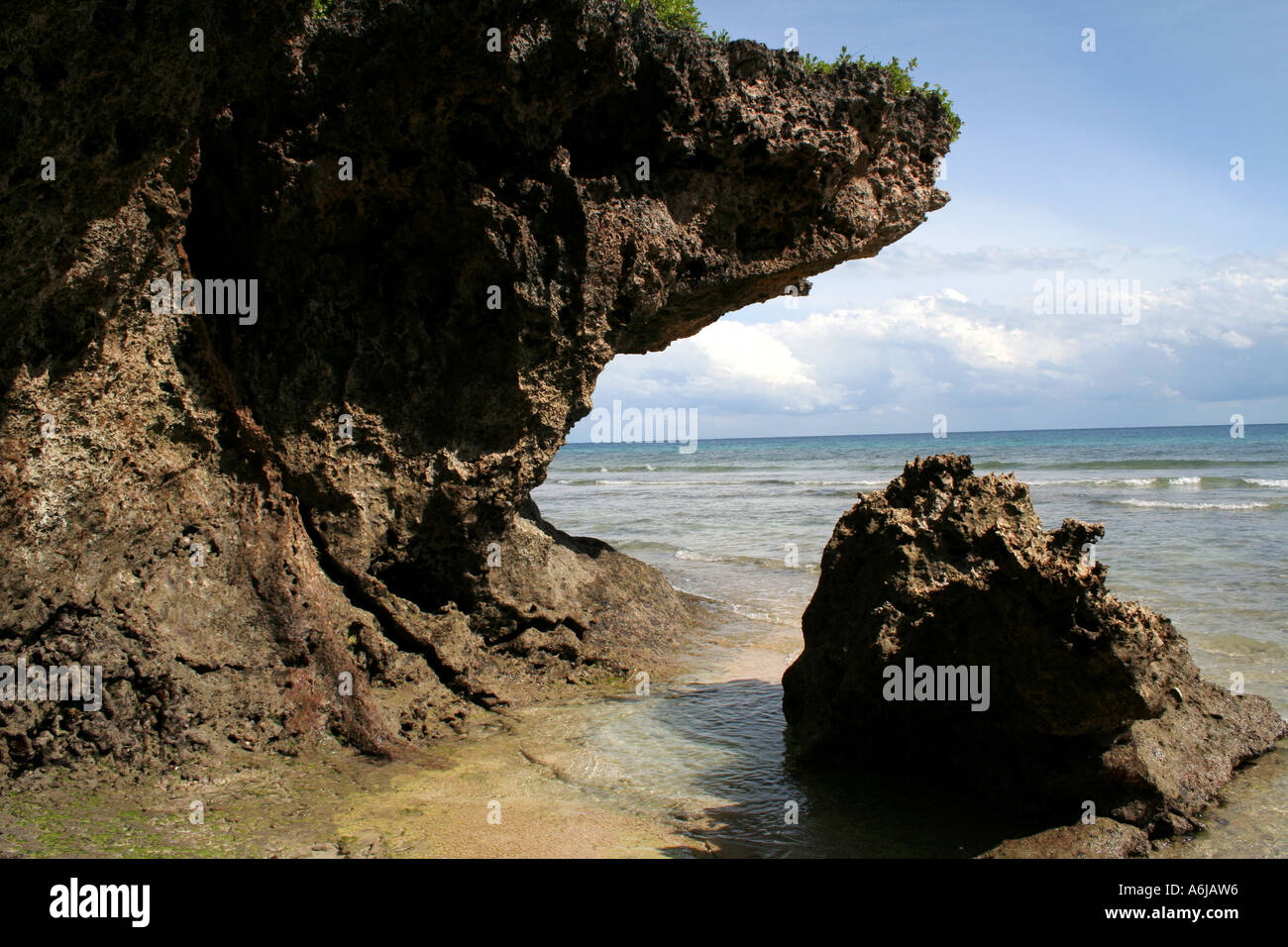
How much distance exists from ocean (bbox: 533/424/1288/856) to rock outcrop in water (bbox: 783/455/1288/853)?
0.24 m

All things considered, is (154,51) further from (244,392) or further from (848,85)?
(848,85)

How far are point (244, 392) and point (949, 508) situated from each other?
4.30 meters

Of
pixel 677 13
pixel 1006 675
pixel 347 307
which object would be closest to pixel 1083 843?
pixel 1006 675

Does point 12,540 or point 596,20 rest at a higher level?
point 596,20

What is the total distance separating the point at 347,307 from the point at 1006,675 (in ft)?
14.8

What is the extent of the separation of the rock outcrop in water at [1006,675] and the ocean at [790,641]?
0.79 ft

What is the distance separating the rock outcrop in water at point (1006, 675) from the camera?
160 inches

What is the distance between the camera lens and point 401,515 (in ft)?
20.5

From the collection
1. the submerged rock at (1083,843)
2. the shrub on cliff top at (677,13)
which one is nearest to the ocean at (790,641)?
the submerged rock at (1083,843)

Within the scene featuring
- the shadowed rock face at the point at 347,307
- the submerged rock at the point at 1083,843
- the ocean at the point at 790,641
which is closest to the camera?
the submerged rock at the point at 1083,843

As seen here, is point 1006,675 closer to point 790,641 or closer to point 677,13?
point 790,641

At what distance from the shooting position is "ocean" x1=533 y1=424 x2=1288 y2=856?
462cm

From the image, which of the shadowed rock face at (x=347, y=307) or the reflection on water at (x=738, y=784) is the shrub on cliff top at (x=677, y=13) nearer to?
the shadowed rock face at (x=347, y=307)
